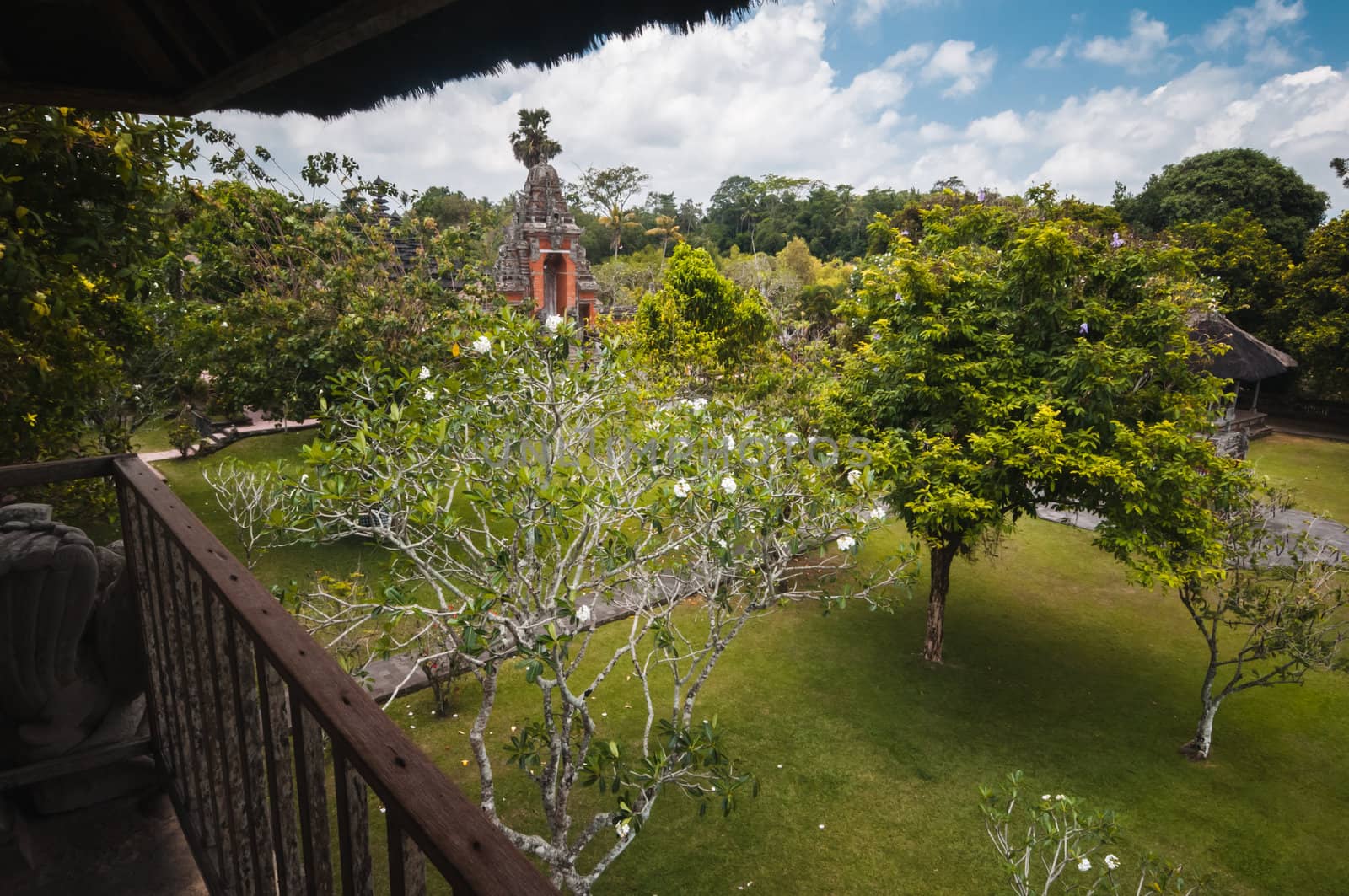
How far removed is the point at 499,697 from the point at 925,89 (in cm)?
3832

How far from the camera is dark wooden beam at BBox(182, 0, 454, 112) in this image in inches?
47.3

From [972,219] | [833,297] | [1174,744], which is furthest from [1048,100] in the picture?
[1174,744]

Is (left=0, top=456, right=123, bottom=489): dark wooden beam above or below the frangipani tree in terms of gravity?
above

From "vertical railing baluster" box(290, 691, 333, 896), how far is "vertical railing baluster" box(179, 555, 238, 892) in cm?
53

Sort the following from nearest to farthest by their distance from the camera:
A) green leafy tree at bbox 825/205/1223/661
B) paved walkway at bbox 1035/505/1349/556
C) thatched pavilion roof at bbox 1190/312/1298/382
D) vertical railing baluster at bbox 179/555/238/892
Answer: vertical railing baluster at bbox 179/555/238/892, green leafy tree at bbox 825/205/1223/661, paved walkway at bbox 1035/505/1349/556, thatched pavilion roof at bbox 1190/312/1298/382

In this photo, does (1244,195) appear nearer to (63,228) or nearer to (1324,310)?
(1324,310)

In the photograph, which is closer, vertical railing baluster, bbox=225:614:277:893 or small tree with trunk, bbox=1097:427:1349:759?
vertical railing baluster, bbox=225:614:277:893

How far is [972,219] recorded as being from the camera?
674cm

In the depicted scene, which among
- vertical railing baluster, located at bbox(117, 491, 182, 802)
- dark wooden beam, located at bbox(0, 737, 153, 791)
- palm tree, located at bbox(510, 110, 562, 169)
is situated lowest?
dark wooden beam, located at bbox(0, 737, 153, 791)

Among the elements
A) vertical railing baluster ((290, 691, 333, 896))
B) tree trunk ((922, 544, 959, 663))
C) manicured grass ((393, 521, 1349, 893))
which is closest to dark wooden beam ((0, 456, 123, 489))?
vertical railing baluster ((290, 691, 333, 896))

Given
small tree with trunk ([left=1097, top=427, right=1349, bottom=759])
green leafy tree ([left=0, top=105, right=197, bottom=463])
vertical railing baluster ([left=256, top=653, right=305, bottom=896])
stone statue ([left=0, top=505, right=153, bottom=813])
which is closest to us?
vertical railing baluster ([left=256, top=653, right=305, bottom=896])

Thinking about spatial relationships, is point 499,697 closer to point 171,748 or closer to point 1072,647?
point 171,748

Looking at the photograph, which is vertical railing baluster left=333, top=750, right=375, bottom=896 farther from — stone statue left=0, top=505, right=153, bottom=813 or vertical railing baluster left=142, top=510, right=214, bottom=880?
stone statue left=0, top=505, right=153, bottom=813

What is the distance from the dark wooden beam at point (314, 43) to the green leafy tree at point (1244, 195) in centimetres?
2393
